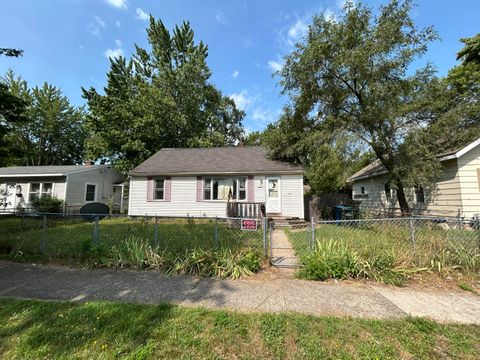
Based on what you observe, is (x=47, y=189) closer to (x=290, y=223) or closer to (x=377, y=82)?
(x=290, y=223)

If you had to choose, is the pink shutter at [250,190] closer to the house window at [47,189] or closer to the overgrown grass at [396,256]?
the overgrown grass at [396,256]

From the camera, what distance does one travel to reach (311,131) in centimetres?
1309

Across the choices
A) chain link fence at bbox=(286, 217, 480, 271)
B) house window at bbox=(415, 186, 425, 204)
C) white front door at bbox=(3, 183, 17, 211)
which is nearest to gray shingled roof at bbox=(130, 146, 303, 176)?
house window at bbox=(415, 186, 425, 204)

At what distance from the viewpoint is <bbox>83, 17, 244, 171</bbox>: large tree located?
2322cm

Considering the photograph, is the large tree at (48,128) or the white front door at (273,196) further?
the large tree at (48,128)

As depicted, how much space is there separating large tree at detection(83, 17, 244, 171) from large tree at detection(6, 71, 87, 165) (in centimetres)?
1442

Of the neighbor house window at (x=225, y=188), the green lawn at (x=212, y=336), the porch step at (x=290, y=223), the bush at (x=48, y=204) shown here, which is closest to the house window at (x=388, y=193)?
the porch step at (x=290, y=223)

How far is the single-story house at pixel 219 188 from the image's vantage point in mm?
13500

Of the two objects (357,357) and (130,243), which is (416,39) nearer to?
(357,357)

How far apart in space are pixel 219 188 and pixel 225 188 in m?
0.38

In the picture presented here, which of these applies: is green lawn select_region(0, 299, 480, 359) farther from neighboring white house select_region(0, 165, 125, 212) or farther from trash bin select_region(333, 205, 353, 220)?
neighboring white house select_region(0, 165, 125, 212)

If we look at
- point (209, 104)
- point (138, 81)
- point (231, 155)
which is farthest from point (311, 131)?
point (138, 81)

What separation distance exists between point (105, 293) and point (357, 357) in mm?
4058

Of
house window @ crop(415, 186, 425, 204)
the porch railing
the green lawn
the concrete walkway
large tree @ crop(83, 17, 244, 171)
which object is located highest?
large tree @ crop(83, 17, 244, 171)
